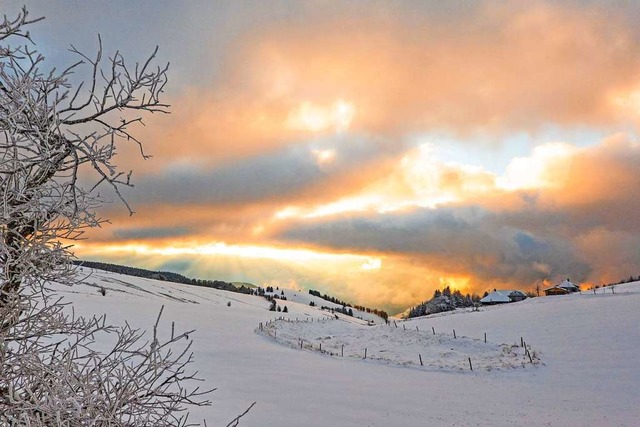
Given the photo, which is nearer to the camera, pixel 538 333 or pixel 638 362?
pixel 638 362

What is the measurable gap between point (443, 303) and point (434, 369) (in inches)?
2590

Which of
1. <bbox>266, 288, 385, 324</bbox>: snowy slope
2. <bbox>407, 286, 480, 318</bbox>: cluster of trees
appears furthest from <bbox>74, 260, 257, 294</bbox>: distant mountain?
<bbox>407, 286, 480, 318</bbox>: cluster of trees

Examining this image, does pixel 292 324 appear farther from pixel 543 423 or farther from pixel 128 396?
pixel 128 396

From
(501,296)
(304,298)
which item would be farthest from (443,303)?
(304,298)

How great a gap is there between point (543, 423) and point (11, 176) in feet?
58.5

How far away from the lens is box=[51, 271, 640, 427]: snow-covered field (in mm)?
16578

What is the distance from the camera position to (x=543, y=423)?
52.1ft

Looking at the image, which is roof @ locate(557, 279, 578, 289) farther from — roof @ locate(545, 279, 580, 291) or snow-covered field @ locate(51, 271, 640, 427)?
snow-covered field @ locate(51, 271, 640, 427)

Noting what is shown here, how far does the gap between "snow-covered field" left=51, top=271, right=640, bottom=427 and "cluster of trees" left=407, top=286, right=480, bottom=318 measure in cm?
4438

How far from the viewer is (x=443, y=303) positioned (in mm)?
89062

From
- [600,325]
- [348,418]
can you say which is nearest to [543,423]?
[348,418]

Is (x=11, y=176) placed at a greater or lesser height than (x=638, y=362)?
→ greater

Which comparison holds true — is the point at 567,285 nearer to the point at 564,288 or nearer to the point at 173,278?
the point at 564,288

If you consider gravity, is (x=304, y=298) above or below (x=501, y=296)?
below
